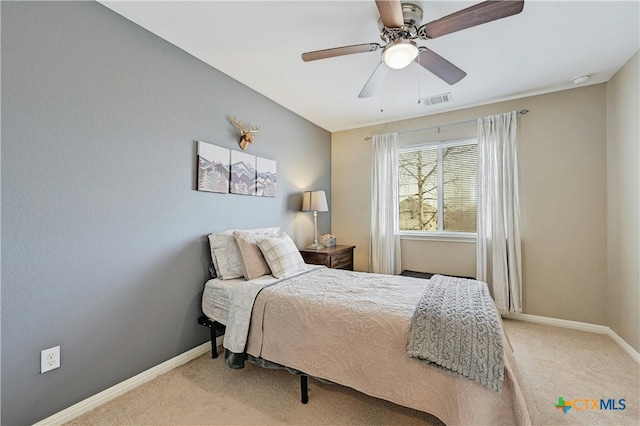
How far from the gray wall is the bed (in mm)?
530

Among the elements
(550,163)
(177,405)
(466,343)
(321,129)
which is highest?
(321,129)

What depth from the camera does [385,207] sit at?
381 cm

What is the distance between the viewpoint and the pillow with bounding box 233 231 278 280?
7.37 ft

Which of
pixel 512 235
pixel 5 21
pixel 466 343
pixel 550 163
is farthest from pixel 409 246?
pixel 5 21

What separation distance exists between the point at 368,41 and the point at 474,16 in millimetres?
855

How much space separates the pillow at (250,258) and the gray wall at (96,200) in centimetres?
33

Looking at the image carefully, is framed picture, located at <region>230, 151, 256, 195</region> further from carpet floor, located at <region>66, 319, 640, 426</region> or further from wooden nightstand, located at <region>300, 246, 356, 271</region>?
carpet floor, located at <region>66, 319, 640, 426</region>

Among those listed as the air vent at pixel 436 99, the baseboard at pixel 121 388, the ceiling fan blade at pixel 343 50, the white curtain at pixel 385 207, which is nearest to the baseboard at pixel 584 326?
the white curtain at pixel 385 207

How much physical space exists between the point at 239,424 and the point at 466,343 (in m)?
1.33

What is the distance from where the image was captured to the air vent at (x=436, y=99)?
10.1 ft

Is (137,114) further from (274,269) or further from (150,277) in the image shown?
(274,269)

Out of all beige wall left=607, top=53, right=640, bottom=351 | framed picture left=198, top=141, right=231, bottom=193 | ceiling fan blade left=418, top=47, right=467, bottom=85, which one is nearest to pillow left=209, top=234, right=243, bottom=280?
framed picture left=198, top=141, right=231, bottom=193

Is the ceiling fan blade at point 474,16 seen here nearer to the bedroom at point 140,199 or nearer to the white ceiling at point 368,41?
the white ceiling at point 368,41

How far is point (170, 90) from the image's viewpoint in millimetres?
2139
